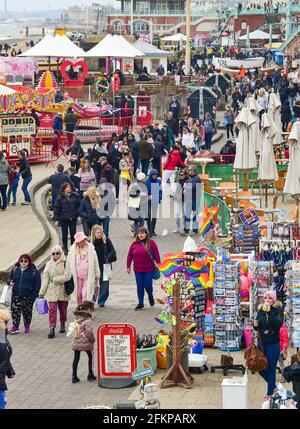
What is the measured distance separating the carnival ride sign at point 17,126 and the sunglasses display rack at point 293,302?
1697 centimetres

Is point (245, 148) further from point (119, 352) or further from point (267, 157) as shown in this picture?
point (119, 352)

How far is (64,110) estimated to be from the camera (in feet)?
132

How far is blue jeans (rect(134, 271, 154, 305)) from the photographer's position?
20.0 metres

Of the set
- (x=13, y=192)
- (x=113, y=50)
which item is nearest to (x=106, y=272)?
(x=13, y=192)

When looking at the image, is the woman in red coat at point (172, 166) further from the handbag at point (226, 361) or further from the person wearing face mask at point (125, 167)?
the handbag at point (226, 361)

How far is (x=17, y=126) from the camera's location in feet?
112

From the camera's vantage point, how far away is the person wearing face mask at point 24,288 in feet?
60.9

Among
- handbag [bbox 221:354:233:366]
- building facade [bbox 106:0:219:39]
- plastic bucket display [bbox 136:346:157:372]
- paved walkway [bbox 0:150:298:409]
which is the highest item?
building facade [bbox 106:0:219:39]

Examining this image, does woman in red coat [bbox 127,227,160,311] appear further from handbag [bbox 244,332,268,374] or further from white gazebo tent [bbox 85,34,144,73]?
white gazebo tent [bbox 85,34,144,73]

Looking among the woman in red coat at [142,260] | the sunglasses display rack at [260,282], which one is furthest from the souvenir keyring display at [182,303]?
the woman in red coat at [142,260]

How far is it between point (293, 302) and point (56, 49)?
29.9 metres

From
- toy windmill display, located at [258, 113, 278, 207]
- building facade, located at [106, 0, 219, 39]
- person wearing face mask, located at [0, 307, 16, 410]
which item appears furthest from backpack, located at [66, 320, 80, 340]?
building facade, located at [106, 0, 219, 39]

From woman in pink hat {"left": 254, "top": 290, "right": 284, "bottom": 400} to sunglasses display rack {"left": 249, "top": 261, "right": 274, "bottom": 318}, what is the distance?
7.49 ft

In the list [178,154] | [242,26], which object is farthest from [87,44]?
[178,154]
